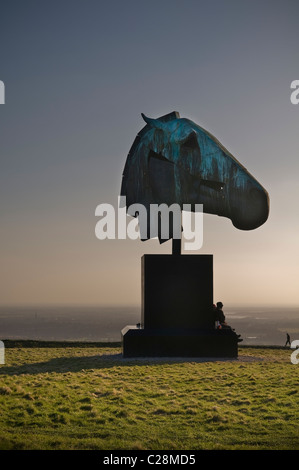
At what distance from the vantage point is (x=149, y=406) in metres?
9.53

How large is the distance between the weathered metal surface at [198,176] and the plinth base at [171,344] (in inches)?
168

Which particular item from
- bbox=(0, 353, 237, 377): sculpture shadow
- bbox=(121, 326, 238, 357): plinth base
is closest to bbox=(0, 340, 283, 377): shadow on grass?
bbox=(0, 353, 237, 377): sculpture shadow

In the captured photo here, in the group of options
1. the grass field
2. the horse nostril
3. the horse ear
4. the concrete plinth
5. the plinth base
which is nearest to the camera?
the grass field

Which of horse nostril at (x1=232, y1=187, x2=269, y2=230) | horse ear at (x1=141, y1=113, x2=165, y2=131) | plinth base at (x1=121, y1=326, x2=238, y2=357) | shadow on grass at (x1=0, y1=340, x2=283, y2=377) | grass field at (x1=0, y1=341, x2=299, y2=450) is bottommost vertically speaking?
shadow on grass at (x1=0, y1=340, x2=283, y2=377)

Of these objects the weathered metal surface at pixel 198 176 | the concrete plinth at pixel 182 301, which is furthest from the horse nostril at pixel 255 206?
the concrete plinth at pixel 182 301

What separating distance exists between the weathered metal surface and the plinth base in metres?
4.27

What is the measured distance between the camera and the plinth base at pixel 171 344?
53.8 ft

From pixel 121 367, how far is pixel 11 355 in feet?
18.9

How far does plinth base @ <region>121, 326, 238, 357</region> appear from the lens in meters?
16.4

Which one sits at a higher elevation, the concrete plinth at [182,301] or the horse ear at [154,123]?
the horse ear at [154,123]

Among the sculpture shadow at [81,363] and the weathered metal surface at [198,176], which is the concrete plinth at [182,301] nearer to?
the sculpture shadow at [81,363]

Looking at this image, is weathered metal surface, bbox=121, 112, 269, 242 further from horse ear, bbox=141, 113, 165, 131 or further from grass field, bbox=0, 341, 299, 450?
grass field, bbox=0, 341, 299, 450
